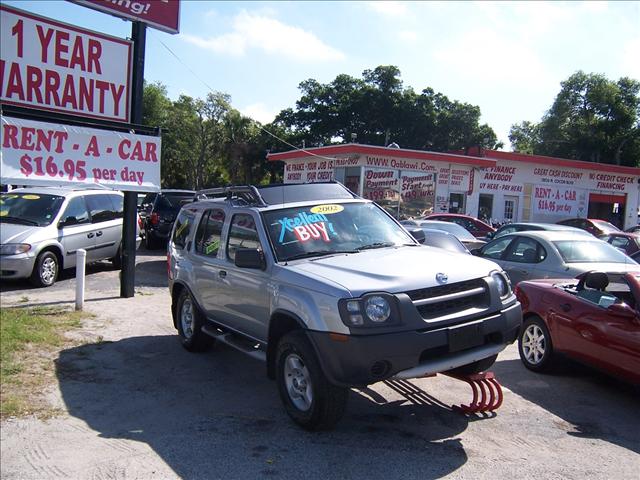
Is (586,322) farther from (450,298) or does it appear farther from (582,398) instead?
(450,298)

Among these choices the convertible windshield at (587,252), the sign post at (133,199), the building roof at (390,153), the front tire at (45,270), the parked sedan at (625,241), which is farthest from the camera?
the building roof at (390,153)

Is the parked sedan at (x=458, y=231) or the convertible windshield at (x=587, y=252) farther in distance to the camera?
the parked sedan at (x=458, y=231)

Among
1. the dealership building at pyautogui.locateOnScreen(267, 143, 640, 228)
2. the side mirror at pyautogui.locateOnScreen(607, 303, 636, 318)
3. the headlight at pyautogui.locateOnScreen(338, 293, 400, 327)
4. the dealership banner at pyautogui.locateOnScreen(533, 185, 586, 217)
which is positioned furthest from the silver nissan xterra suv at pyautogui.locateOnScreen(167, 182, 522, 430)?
the dealership banner at pyautogui.locateOnScreen(533, 185, 586, 217)

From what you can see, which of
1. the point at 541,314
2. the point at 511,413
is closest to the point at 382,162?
the point at 541,314

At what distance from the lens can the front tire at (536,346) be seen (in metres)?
6.09

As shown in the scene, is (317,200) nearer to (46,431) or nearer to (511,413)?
(511,413)

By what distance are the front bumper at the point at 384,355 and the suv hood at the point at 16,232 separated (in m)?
7.56

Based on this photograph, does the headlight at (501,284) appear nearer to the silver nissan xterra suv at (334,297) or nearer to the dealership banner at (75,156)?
the silver nissan xterra suv at (334,297)

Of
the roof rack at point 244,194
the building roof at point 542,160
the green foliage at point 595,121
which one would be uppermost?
the green foliage at point 595,121

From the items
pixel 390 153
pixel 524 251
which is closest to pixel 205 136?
pixel 390 153

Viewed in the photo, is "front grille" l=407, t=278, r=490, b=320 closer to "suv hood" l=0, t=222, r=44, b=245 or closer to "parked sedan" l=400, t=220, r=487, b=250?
"parked sedan" l=400, t=220, r=487, b=250

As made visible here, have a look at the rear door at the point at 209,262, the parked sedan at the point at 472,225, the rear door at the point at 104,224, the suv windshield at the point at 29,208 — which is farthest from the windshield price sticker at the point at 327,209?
the parked sedan at the point at 472,225

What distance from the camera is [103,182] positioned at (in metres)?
8.47

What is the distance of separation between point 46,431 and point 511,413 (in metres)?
3.93
